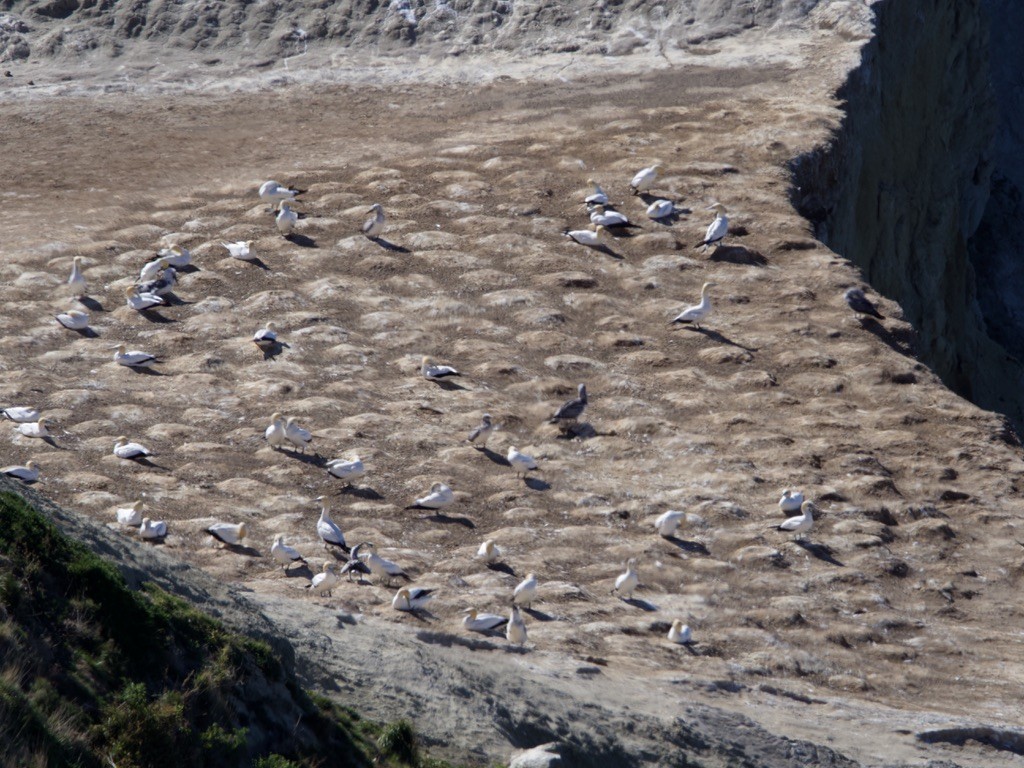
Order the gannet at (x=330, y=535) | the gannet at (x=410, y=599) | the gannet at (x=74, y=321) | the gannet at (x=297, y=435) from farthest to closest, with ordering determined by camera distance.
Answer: the gannet at (x=74, y=321)
the gannet at (x=297, y=435)
the gannet at (x=330, y=535)
the gannet at (x=410, y=599)

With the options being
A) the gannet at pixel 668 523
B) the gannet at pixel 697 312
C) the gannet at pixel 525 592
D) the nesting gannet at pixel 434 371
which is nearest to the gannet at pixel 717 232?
the gannet at pixel 697 312

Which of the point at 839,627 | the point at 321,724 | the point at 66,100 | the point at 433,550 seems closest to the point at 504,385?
the point at 433,550

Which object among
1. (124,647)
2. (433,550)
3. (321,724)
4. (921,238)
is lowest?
(921,238)

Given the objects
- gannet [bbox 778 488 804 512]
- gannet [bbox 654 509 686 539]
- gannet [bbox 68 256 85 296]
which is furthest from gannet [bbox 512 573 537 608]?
gannet [bbox 68 256 85 296]

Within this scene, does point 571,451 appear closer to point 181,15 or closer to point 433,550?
point 433,550

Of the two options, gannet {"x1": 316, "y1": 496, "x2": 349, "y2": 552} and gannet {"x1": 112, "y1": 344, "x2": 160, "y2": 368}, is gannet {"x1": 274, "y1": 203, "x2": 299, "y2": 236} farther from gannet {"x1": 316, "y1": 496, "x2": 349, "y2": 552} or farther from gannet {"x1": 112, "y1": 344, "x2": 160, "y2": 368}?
gannet {"x1": 316, "y1": 496, "x2": 349, "y2": 552}

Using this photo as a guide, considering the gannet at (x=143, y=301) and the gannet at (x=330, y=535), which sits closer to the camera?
the gannet at (x=330, y=535)

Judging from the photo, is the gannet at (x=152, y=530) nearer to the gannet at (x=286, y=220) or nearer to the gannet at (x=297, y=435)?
the gannet at (x=297, y=435)

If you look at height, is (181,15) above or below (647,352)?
above
